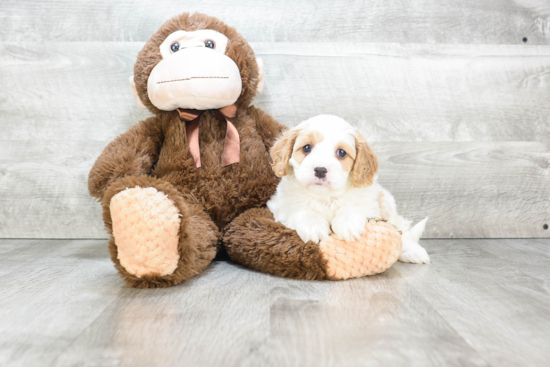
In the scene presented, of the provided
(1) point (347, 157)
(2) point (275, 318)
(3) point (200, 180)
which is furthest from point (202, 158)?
(2) point (275, 318)

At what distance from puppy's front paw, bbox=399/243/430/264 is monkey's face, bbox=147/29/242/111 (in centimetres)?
66

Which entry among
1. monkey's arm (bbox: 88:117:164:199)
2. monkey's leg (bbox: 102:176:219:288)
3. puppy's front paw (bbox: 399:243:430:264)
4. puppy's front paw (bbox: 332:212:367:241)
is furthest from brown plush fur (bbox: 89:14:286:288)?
puppy's front paw (bbox: 399:243:430:264)

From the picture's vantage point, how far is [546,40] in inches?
65.9

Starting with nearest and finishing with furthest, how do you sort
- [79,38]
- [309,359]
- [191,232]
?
1. [309,359]
2. [191,232]
3. [79,38]

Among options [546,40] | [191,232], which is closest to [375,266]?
[191,232]

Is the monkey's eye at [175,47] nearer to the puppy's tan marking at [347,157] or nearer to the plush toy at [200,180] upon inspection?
the plush toy at [200,180]

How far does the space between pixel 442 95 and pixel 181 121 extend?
93 centimetres

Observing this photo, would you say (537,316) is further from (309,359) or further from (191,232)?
(191,232)

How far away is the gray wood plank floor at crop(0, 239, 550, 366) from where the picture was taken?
71 centimetres

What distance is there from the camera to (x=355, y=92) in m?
1.64

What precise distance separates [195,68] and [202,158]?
0.25 meters

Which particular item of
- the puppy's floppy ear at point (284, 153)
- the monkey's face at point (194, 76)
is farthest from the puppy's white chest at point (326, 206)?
the monkey's face at point (194, 76)

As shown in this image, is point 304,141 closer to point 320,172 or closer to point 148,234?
point 320,172

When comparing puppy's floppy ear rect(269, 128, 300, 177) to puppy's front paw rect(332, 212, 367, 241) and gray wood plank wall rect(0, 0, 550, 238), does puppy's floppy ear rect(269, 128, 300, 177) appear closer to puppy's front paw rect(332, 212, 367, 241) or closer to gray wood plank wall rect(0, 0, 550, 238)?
puppy's front paw rect(332, 212, 367, 241)
